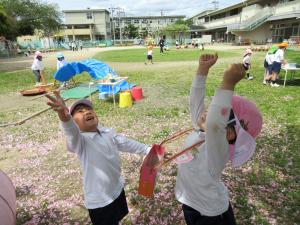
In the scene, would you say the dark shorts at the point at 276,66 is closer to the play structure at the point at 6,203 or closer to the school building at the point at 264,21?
the play structure at the point at 6,203

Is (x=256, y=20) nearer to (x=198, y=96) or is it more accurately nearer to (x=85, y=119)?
(x=198, y=96)

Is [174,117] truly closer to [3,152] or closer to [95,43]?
[3,152]

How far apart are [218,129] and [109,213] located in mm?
1577

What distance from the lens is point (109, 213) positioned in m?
2.84

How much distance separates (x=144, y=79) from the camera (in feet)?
53.8

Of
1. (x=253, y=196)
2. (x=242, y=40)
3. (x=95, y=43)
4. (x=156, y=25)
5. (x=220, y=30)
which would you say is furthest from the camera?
(x=156, y=25)

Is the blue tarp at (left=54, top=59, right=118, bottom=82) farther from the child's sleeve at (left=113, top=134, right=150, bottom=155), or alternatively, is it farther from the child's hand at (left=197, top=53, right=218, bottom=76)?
the child's hand at (left=197, top=53, right=218, bottom=76)

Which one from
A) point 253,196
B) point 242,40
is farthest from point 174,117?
point 242,40

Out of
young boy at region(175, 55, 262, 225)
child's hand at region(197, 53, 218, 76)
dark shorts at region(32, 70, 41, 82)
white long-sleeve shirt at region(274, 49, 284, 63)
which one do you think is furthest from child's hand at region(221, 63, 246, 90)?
dark shorts at region(32, 70, 41, 82)

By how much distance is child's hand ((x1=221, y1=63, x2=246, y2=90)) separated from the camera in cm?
168

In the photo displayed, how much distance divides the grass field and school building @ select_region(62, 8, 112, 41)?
90400mm

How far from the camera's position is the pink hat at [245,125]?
2.08m

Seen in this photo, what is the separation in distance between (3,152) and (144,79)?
10.4 meters

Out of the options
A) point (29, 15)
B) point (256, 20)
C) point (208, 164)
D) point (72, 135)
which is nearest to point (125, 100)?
point (72, 135)
